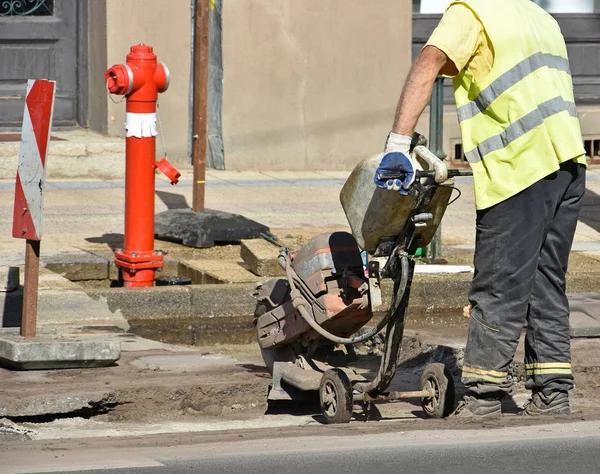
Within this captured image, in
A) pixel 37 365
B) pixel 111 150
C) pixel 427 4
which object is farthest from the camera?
pixel 427 4

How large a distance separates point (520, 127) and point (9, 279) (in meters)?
3.66

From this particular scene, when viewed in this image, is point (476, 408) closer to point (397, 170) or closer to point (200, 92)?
point (397, 170)

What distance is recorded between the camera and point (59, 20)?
40.5 feet

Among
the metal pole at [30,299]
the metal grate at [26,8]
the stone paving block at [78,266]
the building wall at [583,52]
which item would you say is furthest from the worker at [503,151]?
the building wall at [583,52]

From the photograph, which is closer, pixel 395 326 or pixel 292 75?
pixel 395 326

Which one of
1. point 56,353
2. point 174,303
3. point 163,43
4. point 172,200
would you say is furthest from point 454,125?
point 56,353

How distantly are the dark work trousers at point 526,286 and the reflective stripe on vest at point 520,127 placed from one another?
0.22 metres

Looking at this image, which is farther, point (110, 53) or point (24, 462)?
point (110, 53)

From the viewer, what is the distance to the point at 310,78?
12.5 meters

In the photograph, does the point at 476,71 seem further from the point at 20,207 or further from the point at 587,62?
the point at 587,62

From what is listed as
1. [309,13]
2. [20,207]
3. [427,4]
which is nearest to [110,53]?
[309,13]

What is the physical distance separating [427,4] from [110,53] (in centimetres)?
379

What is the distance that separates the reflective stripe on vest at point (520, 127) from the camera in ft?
17.1

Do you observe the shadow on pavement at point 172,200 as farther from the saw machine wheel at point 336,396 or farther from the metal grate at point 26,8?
the saw machine wheel at point 336,396
